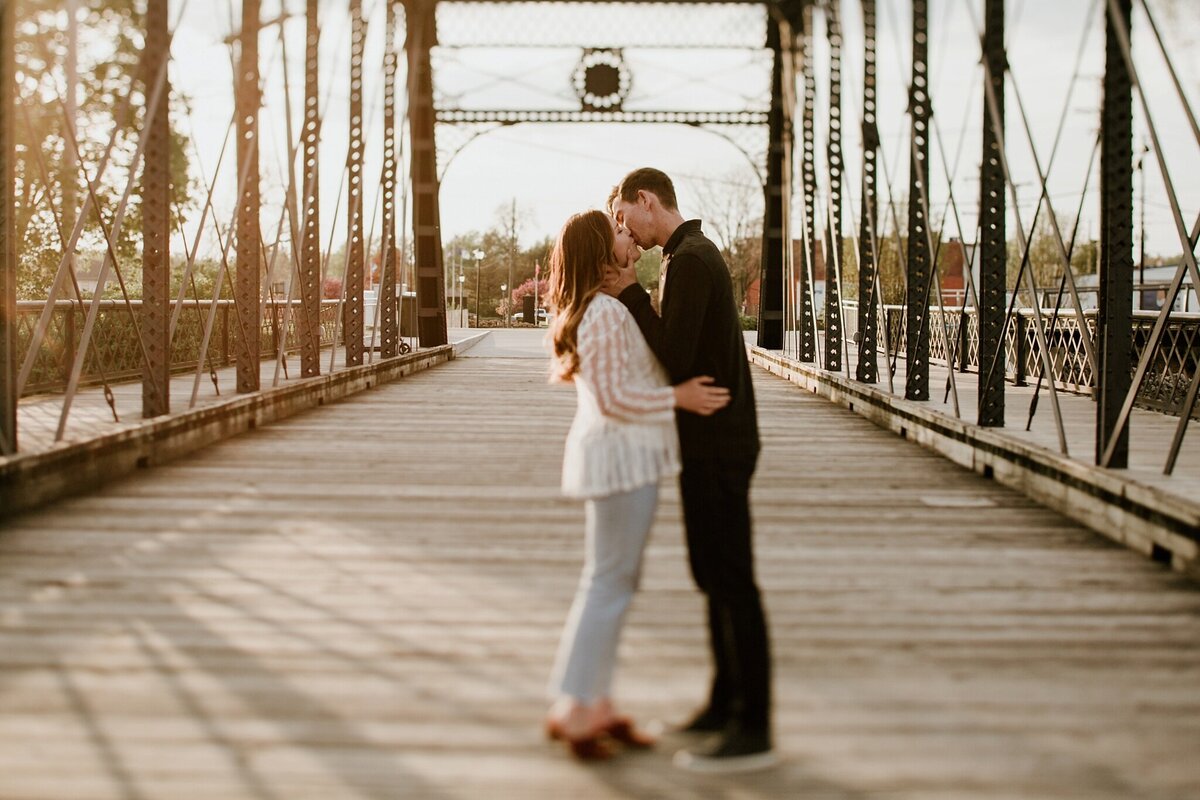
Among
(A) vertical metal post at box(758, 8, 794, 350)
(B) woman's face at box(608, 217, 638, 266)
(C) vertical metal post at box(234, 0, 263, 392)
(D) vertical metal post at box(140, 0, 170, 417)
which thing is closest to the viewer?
(B) woman's face at box(608, 217, 638, 266)

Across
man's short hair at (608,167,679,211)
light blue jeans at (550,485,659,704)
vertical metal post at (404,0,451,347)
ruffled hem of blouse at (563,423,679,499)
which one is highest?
vertical metal post at (404,0,451,347)

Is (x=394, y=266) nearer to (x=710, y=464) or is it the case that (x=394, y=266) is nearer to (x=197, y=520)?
(x=197, y=520)

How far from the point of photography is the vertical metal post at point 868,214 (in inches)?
448

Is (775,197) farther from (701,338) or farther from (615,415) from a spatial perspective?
(615,415)

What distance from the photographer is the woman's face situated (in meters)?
2.99

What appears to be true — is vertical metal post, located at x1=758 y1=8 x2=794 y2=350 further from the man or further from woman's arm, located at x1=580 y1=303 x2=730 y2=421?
woman's arm, located at x1=580 y1=303 x2=730 y2=421

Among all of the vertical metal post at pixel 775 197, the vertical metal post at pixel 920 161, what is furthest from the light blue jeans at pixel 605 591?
the vertical metal post at pixel 775 197

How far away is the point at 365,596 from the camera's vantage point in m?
4.32

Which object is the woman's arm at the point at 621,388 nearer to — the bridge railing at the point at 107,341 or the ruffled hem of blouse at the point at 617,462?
the ruffled hem of blouse at the point at 617,462

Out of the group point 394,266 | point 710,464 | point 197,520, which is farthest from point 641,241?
point 394,266

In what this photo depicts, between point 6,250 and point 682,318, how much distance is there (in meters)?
3.94

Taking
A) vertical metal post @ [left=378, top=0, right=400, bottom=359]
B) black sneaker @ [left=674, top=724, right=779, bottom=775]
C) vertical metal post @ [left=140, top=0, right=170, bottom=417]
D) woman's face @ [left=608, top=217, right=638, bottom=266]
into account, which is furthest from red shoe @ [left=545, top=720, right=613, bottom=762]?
vertical metal post @ [left=378, top=0, right=400, bottom=359]

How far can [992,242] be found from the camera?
7.91 meters

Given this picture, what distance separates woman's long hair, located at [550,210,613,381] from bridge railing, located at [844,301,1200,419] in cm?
396
